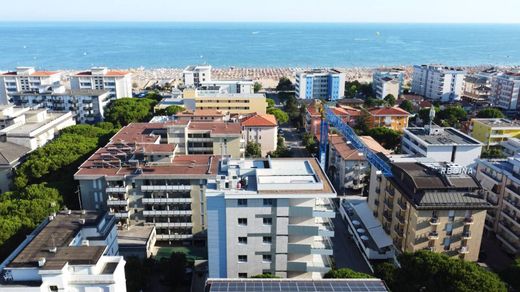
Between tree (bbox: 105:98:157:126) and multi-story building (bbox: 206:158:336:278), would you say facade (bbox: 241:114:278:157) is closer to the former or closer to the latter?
tree (bbox: 105:98:157:126)

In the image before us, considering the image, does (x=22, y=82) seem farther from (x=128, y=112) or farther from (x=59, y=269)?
(x=59, y=269)

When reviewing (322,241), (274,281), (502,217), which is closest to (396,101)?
(502,217)

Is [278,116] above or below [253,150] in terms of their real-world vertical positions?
above

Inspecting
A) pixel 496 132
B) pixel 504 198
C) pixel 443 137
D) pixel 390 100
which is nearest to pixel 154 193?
pixel 504 198

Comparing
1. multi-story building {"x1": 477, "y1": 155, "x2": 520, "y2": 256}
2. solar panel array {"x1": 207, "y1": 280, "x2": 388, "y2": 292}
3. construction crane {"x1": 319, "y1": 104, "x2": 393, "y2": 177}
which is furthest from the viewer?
construction crane {"x1": 319, "y1": 104, "x2": 393, "y2": 177}

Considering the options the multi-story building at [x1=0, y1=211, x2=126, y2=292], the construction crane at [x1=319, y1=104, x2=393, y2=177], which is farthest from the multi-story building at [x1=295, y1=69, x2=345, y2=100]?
the multi-story building at [x1=0, y1=211, x2=126, y2=292]

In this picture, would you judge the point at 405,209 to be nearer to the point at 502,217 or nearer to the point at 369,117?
the point at 502,217

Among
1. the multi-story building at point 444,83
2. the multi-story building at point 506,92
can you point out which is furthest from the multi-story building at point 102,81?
the multi-story building at point 506,92
